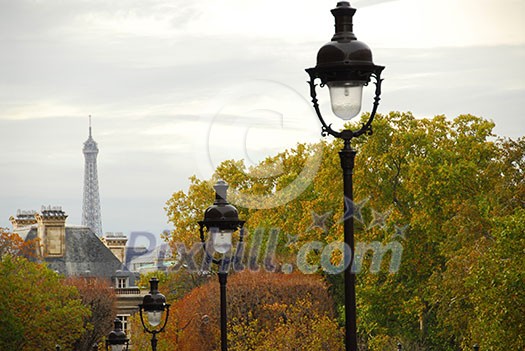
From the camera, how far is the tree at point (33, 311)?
220 feet

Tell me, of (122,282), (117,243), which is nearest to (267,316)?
(122,282)

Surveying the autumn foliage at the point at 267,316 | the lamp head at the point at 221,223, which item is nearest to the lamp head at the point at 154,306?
the lamp head at the point at 221,223

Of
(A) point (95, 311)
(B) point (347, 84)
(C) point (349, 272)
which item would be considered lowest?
(A) point (95, 311)

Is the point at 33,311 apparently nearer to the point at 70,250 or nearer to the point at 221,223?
the point at 70,250

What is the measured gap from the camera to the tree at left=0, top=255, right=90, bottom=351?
67188mm

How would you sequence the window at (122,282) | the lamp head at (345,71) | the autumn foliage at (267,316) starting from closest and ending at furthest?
the lamp head at (345,71) → the autumn foliage at (267,316) → the window at (122,282)

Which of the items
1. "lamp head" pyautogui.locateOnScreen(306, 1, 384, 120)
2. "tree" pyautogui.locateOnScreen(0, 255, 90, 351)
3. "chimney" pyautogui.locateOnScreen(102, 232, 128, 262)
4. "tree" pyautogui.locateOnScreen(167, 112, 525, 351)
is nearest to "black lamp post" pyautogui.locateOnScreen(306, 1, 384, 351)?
"lamp head" pyautogui.locateOnScreen(306, 1, 384, 120)

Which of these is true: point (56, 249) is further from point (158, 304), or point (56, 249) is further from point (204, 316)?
point (158, 304)

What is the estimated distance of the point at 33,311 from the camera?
69.4 m

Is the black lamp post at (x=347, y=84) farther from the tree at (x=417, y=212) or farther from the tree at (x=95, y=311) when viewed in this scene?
the tree at (x=95, y=311)

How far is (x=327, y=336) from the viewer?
62250mm

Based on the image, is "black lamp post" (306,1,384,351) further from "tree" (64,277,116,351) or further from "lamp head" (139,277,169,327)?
"tree" (64,277,116,351)

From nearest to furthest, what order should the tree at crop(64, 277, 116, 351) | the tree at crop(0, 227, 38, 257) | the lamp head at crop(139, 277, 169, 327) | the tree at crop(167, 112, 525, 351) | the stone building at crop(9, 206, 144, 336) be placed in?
the lamp head at crop(139, 277, 169, 327) → the tree at crop(167, 112, 525, 351) → the tree at crop(64, 277, 116, 351) → the tree at crop(0, 227, 38, 257) → the stone building at crop(9, 206, 144, 336)

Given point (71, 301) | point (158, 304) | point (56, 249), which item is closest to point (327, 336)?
point (71, 301)
